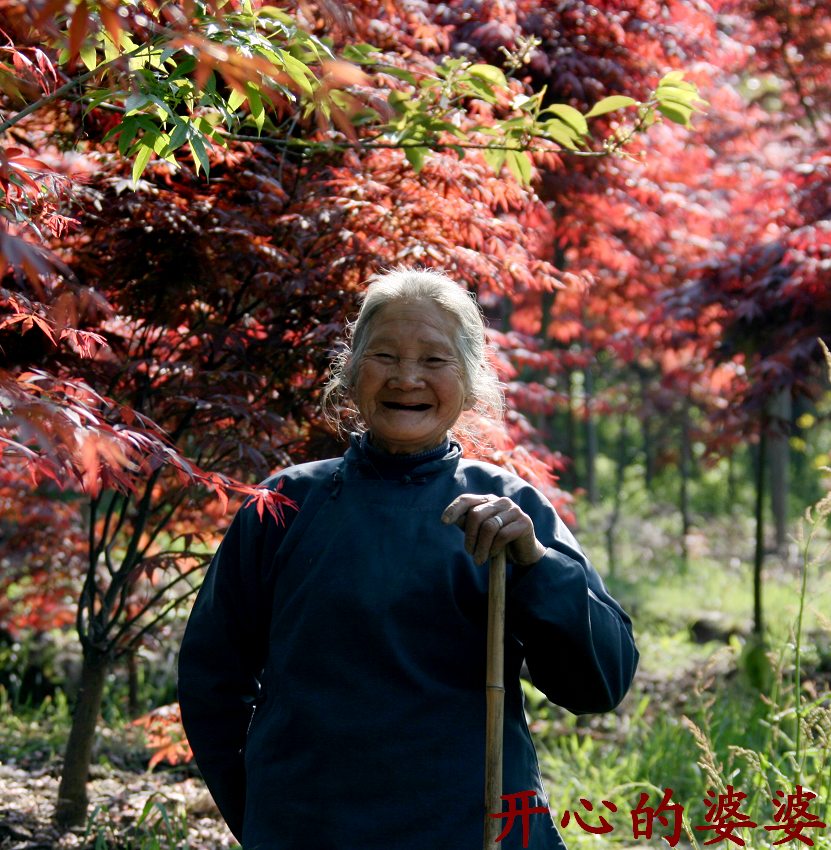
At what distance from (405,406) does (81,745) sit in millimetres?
2205

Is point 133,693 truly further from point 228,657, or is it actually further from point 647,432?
point 647,432

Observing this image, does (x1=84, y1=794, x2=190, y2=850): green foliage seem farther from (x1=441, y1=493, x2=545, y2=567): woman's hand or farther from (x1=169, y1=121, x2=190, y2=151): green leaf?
(x1=169, y1=121, x2=190, y2=151): green leaf

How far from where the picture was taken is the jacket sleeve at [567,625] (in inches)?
71.2

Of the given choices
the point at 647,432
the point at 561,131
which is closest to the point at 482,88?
the point at 561,131

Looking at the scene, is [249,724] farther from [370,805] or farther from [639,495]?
[639,495]

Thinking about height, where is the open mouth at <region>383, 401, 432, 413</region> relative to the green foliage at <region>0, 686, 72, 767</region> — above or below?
above

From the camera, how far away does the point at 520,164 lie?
126 inches

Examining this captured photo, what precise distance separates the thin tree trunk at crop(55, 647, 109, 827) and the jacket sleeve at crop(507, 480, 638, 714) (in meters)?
2.10

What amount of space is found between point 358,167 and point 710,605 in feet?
20.1

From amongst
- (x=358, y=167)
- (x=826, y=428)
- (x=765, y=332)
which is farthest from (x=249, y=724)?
(x=826, y=428)

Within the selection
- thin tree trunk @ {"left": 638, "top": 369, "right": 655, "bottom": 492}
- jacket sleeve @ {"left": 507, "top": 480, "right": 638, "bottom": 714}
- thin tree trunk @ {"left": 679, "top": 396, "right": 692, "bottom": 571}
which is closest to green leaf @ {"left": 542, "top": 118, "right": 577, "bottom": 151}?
jacket sleeve @ {"left": 507, "top": 480, "right": 638, "bottom": 714}

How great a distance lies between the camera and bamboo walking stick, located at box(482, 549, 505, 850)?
1756 mm

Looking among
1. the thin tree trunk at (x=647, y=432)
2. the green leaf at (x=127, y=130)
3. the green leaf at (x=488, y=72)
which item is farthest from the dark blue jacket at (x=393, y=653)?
A: the thin tree trunk at (x=647, y=432)

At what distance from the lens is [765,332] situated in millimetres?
6023
